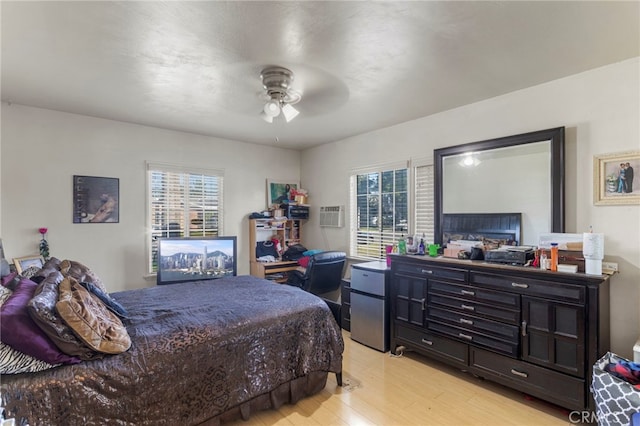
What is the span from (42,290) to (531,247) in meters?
3.69

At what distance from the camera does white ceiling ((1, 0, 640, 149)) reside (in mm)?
1767

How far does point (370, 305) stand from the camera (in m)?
3.54

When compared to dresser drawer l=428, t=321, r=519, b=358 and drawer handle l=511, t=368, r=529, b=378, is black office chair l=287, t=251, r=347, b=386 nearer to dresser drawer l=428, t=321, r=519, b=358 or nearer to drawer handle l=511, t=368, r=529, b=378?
dresser drawer l=428, t=321, r=519, b=358

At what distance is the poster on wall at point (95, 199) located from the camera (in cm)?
358

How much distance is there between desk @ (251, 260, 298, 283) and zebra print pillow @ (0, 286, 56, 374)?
128 inches

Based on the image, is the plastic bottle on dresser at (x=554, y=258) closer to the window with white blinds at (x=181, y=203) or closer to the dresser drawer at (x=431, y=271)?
the dresser drawer at (x=431, y=271)

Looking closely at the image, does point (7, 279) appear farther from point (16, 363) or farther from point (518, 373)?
point (518, 373)

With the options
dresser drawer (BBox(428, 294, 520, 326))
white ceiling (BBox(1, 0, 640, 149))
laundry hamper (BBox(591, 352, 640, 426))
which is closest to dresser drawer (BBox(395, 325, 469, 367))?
dresser drawer (BBox(428, 294, 520, 326))

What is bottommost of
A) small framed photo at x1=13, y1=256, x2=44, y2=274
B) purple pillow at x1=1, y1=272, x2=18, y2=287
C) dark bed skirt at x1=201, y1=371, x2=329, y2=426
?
dark bed skirt at x1=201, y1=371, x2=329, y2=426

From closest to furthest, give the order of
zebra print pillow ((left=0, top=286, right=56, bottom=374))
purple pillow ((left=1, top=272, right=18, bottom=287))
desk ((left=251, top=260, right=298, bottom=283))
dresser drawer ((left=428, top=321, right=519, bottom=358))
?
1. zebra print pillow ((left=0, top=286, right=56, bottom=374))
2. purple pillow ((left=1, top=272, right=18, bottom=287))
3. dresser drawer ((left=428, top=321, right=519, bottom=358))
4. desk ((left=251, top=260, right=298, bottom=283))

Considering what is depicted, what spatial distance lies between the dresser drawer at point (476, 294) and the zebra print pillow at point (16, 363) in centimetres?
291

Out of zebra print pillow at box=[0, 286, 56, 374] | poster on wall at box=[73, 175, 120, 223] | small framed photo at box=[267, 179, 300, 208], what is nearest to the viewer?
zebra print pillow at box=[0, 286, 56, 374]

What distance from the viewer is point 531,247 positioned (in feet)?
9.05

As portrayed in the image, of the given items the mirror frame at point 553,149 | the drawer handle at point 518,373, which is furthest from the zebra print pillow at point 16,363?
the mirror frame at point 553,149
